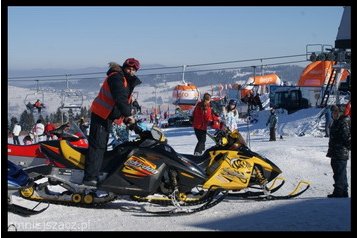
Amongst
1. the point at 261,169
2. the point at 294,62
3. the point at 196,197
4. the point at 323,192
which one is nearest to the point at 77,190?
the point at 196,197

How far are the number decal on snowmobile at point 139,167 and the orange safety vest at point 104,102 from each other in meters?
0.63

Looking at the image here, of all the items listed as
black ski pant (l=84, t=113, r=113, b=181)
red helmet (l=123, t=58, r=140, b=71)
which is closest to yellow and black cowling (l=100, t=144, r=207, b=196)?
black ski pant (l=84, t=113, r=113, b=181)

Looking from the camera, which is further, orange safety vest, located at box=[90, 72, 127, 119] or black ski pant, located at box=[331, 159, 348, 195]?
black ski pant, located at box=[331, 159, 348, 195]

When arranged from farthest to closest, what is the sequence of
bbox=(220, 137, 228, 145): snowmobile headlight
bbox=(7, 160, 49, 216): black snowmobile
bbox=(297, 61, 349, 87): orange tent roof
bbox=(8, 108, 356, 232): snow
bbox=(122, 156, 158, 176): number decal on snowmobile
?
1. bbox=(297, 61, 349, 87): orange tent roof
2. bbox=(220, 137, 228, 145): snowmobile headlight
3. bbox=(122, 156, 158, 176): number decal on snowmobile
4. bbox=(7, 160, 49, 216): black snowmobile
5. bbox=(8, 108, 356, 232): snow

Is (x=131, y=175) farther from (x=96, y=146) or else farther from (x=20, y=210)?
(x=20, y=210)

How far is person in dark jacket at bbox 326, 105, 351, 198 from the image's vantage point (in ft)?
27.5

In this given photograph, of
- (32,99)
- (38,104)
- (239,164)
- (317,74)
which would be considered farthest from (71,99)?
(239,164)

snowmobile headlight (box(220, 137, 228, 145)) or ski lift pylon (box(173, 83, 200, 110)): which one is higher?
ski lift pylon (box(173, 83, 200, 110))

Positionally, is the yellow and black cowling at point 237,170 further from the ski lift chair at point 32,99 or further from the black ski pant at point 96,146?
the ski lift chair at point 32,99

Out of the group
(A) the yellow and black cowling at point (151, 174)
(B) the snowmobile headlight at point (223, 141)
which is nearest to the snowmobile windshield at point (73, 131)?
(A) the yellow and black cowling at point (151, 174)

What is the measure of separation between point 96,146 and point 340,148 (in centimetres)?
345

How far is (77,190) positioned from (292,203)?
2.70m

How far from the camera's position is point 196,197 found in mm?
7621

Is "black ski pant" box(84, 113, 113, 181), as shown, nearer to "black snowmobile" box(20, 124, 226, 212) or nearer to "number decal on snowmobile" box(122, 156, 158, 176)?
"black snowmobile" box(20, 124, 226, 212)
